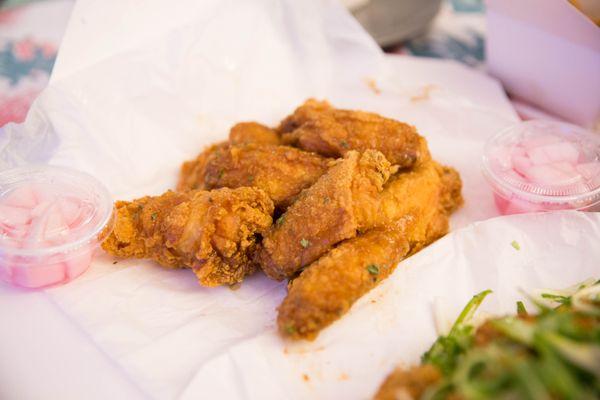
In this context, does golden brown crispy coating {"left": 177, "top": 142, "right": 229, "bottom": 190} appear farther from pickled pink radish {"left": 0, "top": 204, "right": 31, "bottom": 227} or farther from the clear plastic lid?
pickled pink radish {"left": 0, "top": 204, "right": 31, "bottom": 227}

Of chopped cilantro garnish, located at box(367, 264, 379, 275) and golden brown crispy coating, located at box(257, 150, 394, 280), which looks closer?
chopped cilantro garnish, located at box(367, 264, 379, 275)

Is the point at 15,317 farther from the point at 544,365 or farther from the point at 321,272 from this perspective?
the point at 544,365

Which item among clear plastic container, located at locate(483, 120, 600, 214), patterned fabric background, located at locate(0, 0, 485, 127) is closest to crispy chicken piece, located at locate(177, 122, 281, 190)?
clear plastic container, located at locate(483, 120, 600, 214)

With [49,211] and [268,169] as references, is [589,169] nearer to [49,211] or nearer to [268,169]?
[268,169]

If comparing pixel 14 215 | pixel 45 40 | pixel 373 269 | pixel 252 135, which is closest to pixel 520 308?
pixel 373 269

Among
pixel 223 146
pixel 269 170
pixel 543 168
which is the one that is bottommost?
pixel 543 168

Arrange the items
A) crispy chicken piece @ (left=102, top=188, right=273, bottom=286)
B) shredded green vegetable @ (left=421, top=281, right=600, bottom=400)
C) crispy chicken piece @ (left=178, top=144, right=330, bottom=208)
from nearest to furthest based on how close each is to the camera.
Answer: shredded green vegetable @ (left=421, top=281, right=600, bottom=400) < crispy chicken piece @ (left=102, top=188, right=273, bottom=286) < crispy chicken piece @ (left=178, top=144, right=330, bottom=208)

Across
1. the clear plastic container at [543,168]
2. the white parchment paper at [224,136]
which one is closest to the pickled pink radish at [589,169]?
the clear plastic container at [543,168]
